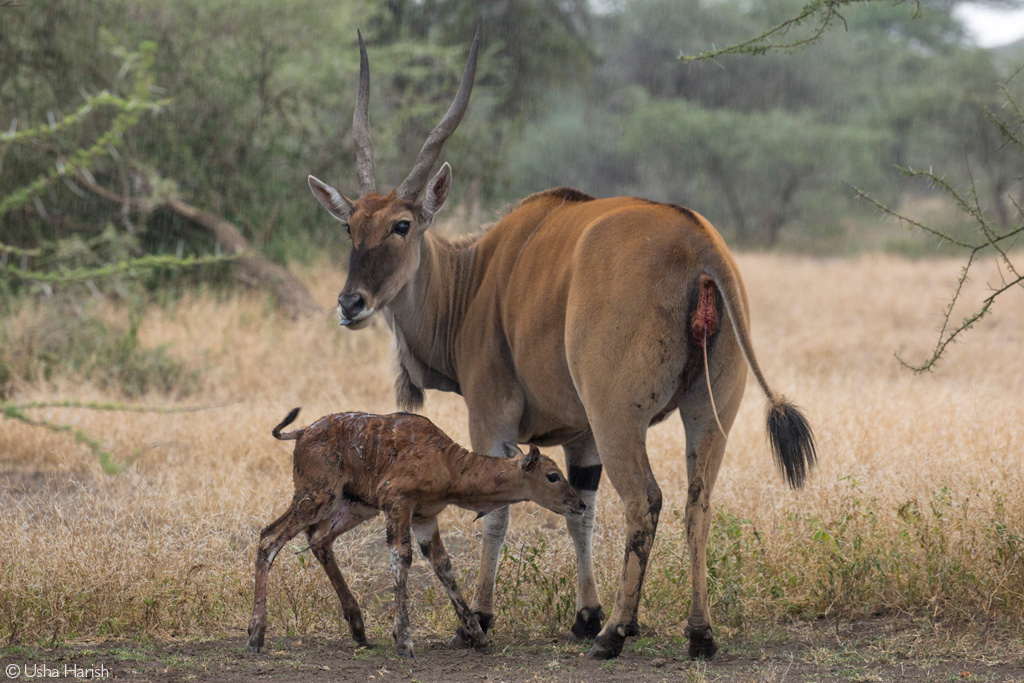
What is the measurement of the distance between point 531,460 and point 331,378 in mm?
5584

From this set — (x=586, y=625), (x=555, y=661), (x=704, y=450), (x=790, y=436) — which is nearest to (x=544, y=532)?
(x=586, y=625)

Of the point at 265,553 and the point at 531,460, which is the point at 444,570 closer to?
the point at 531,460

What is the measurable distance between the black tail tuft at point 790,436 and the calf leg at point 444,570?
1.46m

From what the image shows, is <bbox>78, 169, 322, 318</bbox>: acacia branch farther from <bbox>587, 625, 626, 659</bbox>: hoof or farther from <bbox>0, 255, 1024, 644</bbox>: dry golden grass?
<bbox>587, 625, 626, 659</bbox>: hoof

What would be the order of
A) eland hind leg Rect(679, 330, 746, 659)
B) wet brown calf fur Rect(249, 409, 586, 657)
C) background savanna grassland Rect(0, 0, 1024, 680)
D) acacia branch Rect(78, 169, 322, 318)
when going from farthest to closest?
1. acacia branch Rect(78, 169, 322, 318)
2. background savanna grassland Rect(0, 0, 1024, 680)
3. wet brown calf fur Rect(249, 409, 586, 657)
4. eland hind leg Rect(679, 330, 746, 659)

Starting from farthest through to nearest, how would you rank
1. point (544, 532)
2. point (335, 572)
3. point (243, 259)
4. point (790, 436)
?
1. point (243, 259)
2. point (544, 532)
3. point (335, 572)
4. point (790, 436)

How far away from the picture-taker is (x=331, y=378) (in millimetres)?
9664

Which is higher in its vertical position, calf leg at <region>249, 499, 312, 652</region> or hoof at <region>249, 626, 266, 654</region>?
calf leg at <region>249, 499, 312, 652</region>

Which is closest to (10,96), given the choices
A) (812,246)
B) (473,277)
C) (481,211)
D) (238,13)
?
(238,13)

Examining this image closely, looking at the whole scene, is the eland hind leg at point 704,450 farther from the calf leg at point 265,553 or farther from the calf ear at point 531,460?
the calf leg at point 265,553

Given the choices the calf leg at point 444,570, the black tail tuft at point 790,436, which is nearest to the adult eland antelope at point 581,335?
the black tail tuft at point 790,436

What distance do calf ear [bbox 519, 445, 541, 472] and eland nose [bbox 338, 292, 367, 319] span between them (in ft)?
3.40

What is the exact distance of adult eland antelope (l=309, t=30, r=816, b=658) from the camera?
4.15 metres

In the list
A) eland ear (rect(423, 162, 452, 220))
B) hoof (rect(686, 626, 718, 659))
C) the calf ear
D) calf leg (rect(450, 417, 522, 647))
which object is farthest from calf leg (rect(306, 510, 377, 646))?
eland ear (rect(423, 162, 452, 220))
